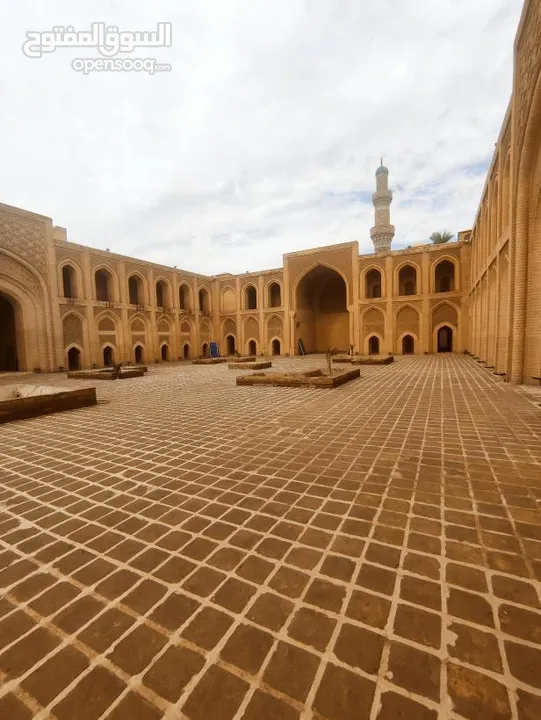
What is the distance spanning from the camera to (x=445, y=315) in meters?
21.4

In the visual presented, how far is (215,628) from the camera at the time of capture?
1510 mm

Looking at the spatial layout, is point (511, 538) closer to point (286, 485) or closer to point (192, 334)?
point (286, 485)

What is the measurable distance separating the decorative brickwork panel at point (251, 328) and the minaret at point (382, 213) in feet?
57.7

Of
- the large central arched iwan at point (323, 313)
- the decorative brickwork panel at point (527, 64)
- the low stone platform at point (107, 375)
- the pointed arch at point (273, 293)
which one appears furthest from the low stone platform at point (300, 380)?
the pointed arch at point (273, 293)

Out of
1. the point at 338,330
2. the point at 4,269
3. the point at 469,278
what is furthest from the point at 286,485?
the point at 338,330

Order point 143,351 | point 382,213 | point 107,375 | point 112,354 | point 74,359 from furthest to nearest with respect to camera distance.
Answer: point 382,213
point 143,351
point 112,354
point 74,359
point 107,375

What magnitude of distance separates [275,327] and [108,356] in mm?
12023

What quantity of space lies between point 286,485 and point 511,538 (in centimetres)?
153

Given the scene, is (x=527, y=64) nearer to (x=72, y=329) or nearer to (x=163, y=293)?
(x=72, y=329)

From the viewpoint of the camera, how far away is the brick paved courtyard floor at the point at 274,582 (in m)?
1.23

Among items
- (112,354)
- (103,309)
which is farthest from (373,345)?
(103,309)

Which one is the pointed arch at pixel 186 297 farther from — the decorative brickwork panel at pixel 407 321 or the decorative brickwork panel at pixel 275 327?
the decorative brickwork panel at pixel 407 321

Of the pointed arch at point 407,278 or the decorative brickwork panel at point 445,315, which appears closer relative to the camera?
the decorative brickwork panel at point 445,315

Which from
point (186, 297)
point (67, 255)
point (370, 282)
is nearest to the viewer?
point (67, 255)
